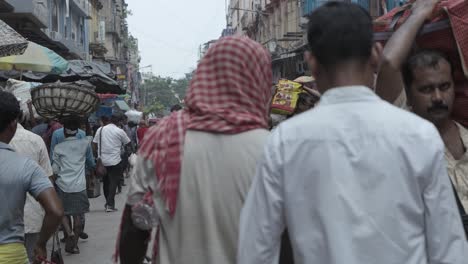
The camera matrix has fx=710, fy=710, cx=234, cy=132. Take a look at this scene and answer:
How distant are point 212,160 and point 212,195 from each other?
0.14 meters

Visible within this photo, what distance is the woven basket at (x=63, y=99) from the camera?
321 inches

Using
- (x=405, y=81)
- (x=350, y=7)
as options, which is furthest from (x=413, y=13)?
(x=350, y=7)

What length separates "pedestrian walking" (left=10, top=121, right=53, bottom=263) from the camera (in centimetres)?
620

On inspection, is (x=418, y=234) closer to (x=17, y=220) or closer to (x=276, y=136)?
(x=276, y=136)

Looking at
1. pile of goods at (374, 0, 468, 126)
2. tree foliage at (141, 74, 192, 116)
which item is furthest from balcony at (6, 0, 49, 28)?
tree foliage at (141, 74, 192, 116)

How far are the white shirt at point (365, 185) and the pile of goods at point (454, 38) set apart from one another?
82 centimetres

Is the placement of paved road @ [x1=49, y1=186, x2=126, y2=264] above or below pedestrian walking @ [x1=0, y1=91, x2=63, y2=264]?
below

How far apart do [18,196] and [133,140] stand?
16.7 metres

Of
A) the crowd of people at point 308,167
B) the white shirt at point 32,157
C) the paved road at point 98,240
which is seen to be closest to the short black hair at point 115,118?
the paved road at point 98,240

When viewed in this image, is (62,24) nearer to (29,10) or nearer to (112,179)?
(29,10)

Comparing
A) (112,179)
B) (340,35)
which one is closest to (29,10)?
(112,179)

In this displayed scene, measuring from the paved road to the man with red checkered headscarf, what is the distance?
586 centimetres

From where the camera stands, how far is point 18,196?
12.3ft

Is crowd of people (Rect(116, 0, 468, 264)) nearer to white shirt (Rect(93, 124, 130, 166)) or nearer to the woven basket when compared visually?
the woven basket
